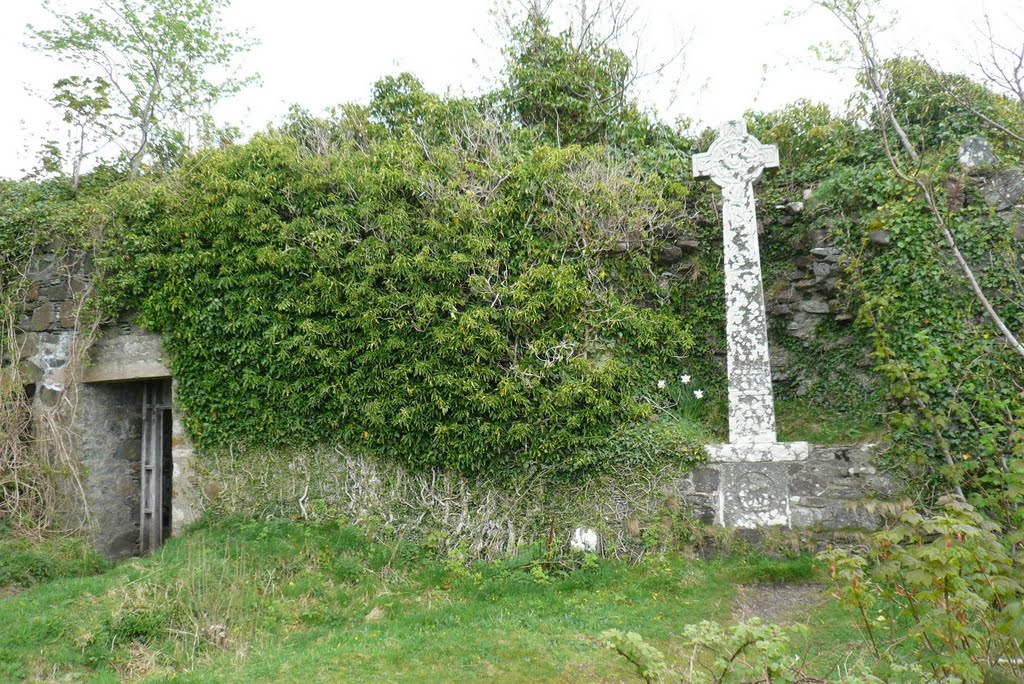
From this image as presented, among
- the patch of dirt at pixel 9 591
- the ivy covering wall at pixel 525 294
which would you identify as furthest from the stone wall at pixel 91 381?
the patch of dirt at pixel 9 591

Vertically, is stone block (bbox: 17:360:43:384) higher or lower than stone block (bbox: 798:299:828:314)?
lower

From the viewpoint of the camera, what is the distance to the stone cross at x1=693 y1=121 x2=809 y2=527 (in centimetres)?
634

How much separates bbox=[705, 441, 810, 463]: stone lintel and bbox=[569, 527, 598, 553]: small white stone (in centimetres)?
135

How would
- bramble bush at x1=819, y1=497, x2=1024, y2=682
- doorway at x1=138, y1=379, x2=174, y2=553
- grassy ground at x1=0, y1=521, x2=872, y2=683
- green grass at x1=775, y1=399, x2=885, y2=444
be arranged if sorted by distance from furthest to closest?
doorway at x1=138, y1=379, x2=174, y2=553
green grass at x1=775, y1=399, x2=885, y2=444
grassy ground at x1=0, y1=521, x2=872, y2=683
bramble bush at x1=819, y1=497, x2=1024, y2=682

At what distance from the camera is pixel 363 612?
18.5 ft

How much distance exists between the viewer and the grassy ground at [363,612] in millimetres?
4496

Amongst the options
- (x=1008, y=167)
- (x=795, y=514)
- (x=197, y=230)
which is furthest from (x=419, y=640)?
(x=1008, y=167)

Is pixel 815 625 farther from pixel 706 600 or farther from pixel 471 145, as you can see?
pixel 471 145

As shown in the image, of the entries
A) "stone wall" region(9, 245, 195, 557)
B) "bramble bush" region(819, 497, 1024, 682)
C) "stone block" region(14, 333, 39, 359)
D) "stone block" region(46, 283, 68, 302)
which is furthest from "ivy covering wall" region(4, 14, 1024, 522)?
"bramble bush" region(819, 497, 1024, 682)

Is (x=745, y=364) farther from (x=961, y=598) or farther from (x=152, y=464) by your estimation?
(x=152, y=464)

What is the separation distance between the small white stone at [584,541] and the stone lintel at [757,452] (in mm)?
1352

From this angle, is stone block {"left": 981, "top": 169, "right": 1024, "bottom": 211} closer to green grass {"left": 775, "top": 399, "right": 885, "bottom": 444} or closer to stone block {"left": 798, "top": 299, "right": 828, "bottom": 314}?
stone block {"left": 798, "top": 299, "right": 828, "bottom": 314}

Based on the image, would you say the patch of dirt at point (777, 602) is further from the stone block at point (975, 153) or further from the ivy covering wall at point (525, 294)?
the stone block at point (975, 153)

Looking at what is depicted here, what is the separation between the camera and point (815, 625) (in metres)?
4.93
